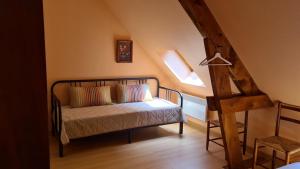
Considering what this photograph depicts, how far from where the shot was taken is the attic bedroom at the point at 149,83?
1.01 metres

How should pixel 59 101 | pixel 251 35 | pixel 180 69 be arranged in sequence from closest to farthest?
pixel 251 35
pixel 59 101
pixel 180 69

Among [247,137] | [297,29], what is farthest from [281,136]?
[297,29]

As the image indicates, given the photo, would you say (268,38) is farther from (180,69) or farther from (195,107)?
(180,69)

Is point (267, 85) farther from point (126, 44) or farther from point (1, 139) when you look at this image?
point (1, 139)

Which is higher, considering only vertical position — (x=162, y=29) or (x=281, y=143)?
(x=162, y=29)

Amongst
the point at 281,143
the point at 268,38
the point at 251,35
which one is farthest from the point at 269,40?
the point at 281,143

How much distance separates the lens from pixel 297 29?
1.97 m

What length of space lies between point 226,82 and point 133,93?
6.42ft

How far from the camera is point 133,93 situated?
4.33m


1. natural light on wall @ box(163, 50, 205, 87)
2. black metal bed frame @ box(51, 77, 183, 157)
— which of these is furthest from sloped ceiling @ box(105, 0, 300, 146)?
black metal bed frame @ box(51, 77, 183, 157)

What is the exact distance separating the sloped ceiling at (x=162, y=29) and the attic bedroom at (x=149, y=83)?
0.02 metres

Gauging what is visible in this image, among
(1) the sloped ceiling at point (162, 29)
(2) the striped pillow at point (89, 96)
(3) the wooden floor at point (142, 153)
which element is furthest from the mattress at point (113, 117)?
(1) the sloped ceiling at point (162, 29)

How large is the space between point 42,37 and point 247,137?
3249 millimetres

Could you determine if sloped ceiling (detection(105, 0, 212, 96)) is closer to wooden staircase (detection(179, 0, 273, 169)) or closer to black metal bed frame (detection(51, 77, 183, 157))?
wooden staircase (detection(179, 0, 273, 169))
